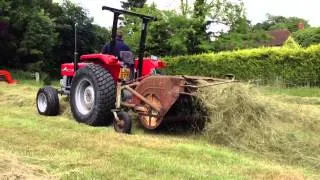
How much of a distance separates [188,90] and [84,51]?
93.0 feet

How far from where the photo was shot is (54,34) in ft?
104

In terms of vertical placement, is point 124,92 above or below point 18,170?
above

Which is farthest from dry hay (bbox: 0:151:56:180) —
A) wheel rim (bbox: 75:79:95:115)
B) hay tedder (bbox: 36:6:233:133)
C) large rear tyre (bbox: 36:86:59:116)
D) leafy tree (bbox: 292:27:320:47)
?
leafy tree (bbox: 292:27:320:47)

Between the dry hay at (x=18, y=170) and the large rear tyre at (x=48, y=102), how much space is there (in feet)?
17.2

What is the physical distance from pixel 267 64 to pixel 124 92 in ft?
53.3

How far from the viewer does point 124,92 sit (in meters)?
9.93

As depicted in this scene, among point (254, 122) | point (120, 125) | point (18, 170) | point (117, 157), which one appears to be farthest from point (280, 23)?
point (18, 170)

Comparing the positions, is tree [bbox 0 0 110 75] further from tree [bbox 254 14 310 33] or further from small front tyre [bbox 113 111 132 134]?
tree [bbox 254 14 310 33]

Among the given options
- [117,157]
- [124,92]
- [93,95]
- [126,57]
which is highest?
[126,57]

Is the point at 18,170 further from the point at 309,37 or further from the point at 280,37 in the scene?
the point at 280,37

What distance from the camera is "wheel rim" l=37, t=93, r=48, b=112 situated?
454 inches

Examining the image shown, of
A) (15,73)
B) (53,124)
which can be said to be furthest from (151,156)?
(15,73)

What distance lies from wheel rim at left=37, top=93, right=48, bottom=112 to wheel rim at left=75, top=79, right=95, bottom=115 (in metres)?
1.03

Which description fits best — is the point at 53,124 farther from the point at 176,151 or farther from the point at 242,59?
the point at 242,59
